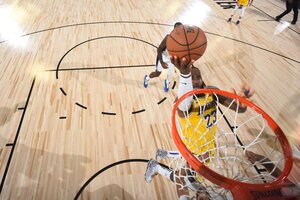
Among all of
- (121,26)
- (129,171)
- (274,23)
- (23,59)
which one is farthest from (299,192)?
(274,23)

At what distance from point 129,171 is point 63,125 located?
1386 mm

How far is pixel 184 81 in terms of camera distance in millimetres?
2029

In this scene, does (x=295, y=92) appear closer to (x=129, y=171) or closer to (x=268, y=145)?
(x=268, y=145)

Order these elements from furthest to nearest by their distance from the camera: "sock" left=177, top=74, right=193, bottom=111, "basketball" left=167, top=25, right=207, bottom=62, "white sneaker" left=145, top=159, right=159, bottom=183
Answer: "white sneaker" left=145, top=159, right=159, bottom=183 → "basketball" left=167, top=25, right=207, bottom=62 → "sock" left=177, top=74, right=193, bottom=111

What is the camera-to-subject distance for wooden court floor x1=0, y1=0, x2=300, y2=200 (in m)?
Answer: 2.89

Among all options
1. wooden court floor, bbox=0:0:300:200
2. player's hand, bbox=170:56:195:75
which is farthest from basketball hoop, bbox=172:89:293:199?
wooden court floor, bbox=0:0:300:200

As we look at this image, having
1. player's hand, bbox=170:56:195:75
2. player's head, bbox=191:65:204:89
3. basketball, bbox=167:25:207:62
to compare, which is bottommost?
player's hand, bbox=170:56:195:75

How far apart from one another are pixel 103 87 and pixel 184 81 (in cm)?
259

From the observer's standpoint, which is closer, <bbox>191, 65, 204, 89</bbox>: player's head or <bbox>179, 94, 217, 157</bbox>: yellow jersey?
<bbox>179, 94, 217, 157</bbox>: yellow jersey

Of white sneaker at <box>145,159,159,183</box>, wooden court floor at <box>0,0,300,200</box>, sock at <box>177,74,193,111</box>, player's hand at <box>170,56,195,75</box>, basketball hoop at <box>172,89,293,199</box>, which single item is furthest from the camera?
wooden court floor at <box>0,0,300,200</box>

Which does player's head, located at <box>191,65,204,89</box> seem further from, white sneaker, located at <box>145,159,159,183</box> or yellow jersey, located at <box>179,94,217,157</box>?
white sneaker, located at <box>145,159,159,183</box>

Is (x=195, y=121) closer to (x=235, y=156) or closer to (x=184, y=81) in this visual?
(x=184, y=81)

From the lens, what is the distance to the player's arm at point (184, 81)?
1938 millimetres

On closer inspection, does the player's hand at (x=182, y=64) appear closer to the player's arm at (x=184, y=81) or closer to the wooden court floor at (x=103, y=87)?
the player's arm at (x=184, y=81)
